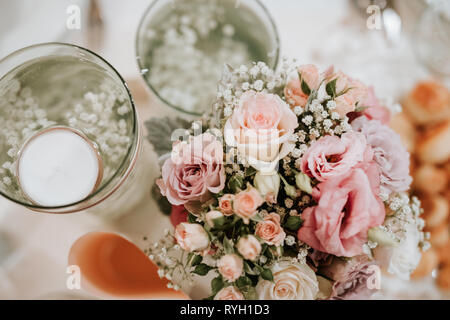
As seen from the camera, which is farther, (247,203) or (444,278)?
(444,278)

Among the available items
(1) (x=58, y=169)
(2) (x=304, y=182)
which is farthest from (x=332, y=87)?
(1) (x=58, y=169)

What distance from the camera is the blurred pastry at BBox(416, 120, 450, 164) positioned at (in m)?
0.76

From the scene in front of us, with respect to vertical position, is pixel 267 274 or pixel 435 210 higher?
pixel 435 210

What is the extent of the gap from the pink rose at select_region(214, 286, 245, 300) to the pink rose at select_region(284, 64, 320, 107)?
0.73 ft

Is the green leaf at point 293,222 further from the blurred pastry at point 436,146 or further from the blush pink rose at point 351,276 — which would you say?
the blurred pastry at point 436,146

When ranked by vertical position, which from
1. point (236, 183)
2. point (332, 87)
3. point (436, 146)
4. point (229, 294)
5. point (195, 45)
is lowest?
point (229, 294)

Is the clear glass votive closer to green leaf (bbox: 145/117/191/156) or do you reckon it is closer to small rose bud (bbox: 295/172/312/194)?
green leaf (bbox: 145/117/191/156)

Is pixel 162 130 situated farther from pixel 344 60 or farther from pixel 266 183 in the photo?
pixel 344 60

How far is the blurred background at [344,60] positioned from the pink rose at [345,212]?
0.32m

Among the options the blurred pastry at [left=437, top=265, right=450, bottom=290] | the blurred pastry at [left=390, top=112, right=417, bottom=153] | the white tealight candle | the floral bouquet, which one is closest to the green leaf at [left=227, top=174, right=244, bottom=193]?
the floral bouquet

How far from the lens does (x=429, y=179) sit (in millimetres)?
762

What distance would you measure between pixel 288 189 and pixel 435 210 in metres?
0.49

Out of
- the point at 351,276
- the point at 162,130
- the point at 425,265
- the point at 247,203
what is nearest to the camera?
the point at 247,203
